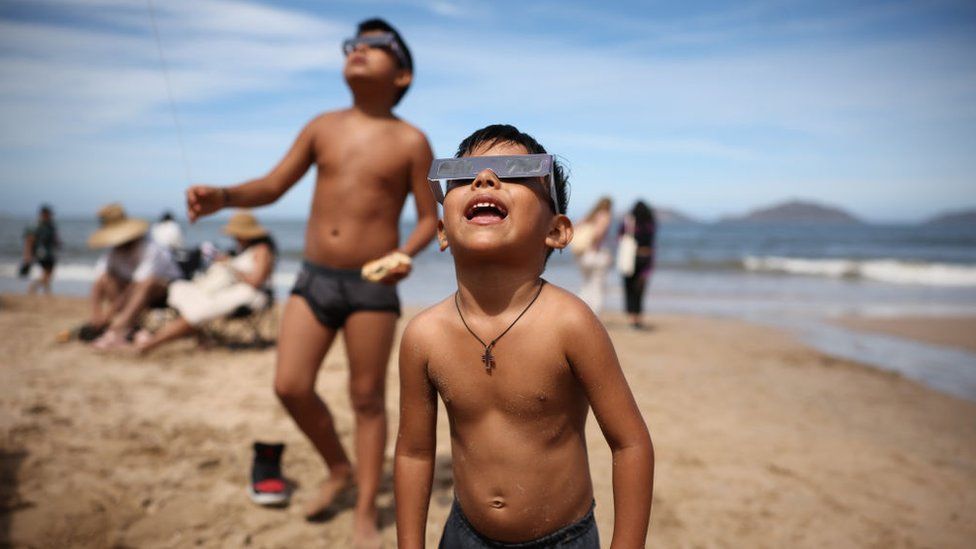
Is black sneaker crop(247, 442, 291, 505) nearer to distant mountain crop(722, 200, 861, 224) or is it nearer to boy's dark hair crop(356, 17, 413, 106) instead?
boy's dark hair crop(356, 17, 413, 106)

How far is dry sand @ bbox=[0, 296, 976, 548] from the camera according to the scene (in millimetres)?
3373

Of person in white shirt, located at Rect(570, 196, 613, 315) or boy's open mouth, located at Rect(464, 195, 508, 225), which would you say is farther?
person in white shirt, located at Rect(570, 196, 613, 315)

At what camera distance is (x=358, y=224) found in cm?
301

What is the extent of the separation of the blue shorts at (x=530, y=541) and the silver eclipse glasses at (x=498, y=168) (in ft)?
3.06

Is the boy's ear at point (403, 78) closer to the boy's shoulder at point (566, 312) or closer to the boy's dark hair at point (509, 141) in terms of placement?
the boy's dark hair at point (509, 141)

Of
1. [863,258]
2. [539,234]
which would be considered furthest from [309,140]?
[863,258]

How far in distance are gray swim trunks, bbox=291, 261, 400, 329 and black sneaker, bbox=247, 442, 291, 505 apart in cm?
105

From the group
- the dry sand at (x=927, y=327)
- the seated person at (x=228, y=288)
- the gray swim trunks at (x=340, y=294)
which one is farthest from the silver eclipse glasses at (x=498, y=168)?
the dry sand at (x=927, y=327)

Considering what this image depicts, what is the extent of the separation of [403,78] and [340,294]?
1.14 meters

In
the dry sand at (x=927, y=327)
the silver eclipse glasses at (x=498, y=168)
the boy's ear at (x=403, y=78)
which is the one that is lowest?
the dry sand at (x=927, y=327)

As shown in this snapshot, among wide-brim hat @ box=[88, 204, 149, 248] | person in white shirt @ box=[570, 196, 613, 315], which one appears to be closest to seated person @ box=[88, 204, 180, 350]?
wide-brim hat @ box=[88, 204, 149, 248]

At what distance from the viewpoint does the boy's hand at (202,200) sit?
2.79 m

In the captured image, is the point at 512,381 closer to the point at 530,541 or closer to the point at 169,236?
the point at 530,541

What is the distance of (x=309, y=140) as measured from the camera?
10.3 ft
